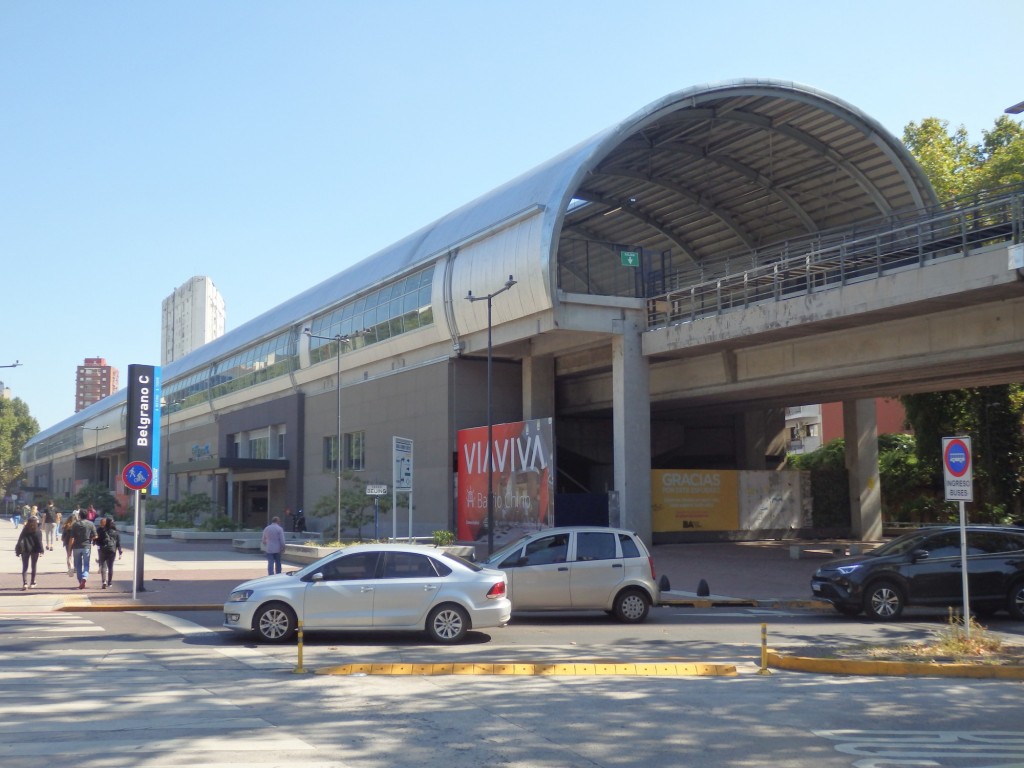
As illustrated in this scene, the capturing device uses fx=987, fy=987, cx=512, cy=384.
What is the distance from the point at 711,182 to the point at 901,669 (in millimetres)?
32311

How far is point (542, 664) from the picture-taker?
1218cm

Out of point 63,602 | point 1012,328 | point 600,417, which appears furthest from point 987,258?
point 600,417

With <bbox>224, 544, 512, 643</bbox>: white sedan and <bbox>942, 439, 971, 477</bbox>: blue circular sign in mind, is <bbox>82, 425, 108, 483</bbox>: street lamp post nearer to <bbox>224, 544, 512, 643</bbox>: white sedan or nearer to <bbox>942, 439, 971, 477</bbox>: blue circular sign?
<bbox>224, 544, 512, 643</bbox>: white sedan

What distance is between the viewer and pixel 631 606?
16.9 m

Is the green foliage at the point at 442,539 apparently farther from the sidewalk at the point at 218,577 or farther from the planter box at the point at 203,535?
the planter box at the point at 203,535

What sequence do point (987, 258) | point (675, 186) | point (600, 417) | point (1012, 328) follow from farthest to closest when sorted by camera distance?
1. point (600, 417)
2. point (675, 186)
3. point (1012, 328)
4. point (987, 258)

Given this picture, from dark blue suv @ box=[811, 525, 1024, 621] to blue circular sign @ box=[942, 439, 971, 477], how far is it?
11.4 ft

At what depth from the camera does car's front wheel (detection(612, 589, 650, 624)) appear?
16891 mm

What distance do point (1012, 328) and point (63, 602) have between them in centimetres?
2258

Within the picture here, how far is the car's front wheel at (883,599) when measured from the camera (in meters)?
17.7

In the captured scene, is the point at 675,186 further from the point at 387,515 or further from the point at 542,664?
the point at 542,664

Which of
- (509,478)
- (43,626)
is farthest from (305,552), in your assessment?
(43,626)

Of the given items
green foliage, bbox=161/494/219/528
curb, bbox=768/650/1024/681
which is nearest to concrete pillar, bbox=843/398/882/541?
curb, bbox=768/650/1024/681

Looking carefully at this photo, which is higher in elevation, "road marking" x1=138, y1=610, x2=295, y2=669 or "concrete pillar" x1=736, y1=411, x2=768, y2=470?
"concrete pillar" x1=736, y1=411, x2=768, y2=470
